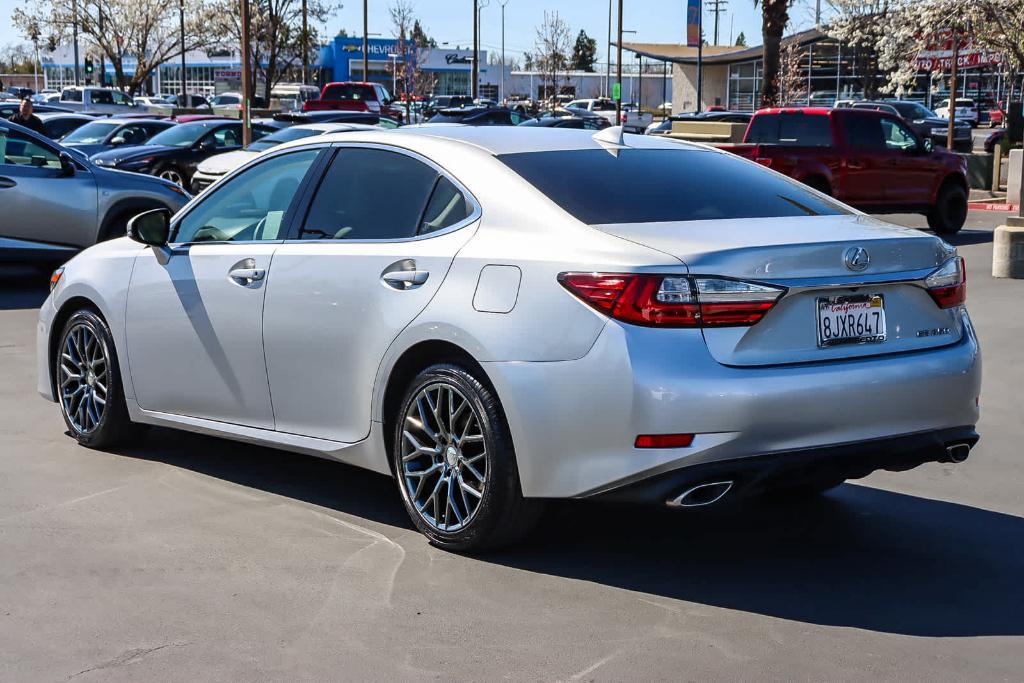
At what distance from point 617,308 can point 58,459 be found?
3500 mm

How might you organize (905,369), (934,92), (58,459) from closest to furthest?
(905,369) < (58,459) < (934,92)

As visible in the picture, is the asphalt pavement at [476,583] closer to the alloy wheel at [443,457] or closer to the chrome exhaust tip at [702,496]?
the alloy wheel at [443,457]

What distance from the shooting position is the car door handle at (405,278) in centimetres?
535

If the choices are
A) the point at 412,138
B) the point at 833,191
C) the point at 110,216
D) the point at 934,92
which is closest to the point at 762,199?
the point at 412,138

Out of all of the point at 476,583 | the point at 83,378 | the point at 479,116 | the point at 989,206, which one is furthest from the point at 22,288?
the point at 479,116

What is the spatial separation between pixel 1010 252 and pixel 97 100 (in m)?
48.6

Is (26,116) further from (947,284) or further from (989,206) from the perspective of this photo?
(947,284)

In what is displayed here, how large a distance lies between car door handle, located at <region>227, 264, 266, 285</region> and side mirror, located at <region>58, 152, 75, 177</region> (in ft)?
29.2

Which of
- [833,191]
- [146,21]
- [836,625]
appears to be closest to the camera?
[836,625]

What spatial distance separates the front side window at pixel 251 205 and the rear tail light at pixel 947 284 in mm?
2646

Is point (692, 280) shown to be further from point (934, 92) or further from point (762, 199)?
point (934, 92)

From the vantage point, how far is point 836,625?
461 cm

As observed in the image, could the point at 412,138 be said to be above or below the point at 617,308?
above

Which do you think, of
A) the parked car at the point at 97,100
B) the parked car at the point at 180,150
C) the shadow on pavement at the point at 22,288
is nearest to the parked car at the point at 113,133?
the parked car at the point at 180,150
